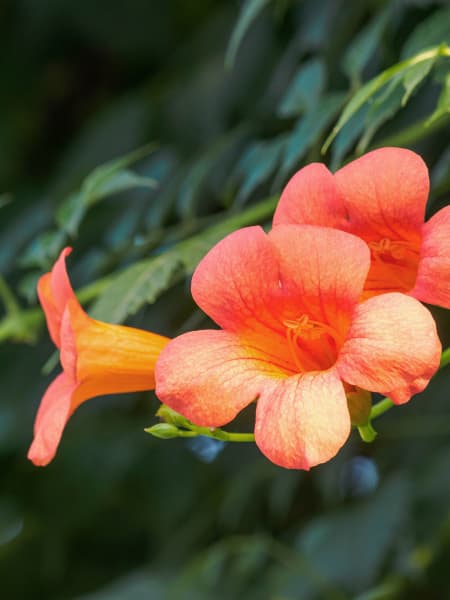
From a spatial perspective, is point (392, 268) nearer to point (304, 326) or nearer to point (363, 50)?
point (304, 326)

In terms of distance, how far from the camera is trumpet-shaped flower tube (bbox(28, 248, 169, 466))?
0.99 metres

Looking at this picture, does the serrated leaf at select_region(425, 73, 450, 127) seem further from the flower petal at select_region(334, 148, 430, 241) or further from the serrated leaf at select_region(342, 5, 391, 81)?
the serrated leaf at select_region(342, 5, 391, 81)

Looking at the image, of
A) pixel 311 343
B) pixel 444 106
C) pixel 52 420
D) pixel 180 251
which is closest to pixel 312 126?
pixel 180 251

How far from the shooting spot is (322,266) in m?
0.87

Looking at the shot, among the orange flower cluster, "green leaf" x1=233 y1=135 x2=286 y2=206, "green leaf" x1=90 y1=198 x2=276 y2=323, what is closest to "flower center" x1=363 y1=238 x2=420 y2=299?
the orange flower cluster

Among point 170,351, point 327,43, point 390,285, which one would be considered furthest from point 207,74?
point 170,351

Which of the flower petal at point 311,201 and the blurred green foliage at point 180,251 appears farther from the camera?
the blurred green foliage at point 180,251

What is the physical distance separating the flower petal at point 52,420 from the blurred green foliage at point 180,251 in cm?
30

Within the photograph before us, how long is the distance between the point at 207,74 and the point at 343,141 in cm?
119

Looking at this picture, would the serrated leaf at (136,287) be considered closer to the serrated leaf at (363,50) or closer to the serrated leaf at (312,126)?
the serrated leaf at (312,126)

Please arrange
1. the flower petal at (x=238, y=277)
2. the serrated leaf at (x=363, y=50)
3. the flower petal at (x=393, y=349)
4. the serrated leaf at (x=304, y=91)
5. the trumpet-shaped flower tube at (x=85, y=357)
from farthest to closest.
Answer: the serrated leaf at (x=304, y=91)
the serrated leaf at (x=363, y=50)
the trumpet-shaped flower tube at (x=85, y=357)
the flower petal at (x=238, y=277)
the flower petal at (x=393, y=349)

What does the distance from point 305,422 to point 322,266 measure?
15 cm

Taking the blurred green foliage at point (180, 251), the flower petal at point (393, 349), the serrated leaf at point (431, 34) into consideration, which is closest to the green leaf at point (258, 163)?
the blurred green foliage at point (180, 251)

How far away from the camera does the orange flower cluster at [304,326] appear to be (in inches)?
31.1
